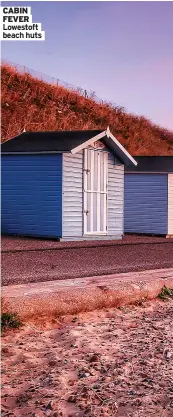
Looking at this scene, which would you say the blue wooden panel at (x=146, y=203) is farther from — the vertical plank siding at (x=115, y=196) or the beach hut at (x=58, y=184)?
the beach hut at (x=58, y=184)

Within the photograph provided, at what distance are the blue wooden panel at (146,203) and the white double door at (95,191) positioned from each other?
4.40 metres

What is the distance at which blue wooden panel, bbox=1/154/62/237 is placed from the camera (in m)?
18.4

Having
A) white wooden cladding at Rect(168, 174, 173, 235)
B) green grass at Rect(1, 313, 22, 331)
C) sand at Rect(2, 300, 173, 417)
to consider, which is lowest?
sand at Rect(2, 300, 173, 417)

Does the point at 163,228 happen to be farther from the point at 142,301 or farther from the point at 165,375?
the point at 165,375

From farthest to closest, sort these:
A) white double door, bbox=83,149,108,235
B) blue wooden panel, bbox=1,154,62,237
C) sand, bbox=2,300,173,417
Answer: white double door, bbox=83,149,108,235, blue wooden panel, bbox=1,154,62,237, sand, bbox=2,300,173,417

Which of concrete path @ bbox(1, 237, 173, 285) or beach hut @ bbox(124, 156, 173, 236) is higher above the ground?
beach hut @ bbox(124, 156, 173, 236)

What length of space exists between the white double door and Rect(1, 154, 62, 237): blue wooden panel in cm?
122

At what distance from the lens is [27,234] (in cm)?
1919

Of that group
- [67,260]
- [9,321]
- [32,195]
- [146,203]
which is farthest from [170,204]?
[9,321]

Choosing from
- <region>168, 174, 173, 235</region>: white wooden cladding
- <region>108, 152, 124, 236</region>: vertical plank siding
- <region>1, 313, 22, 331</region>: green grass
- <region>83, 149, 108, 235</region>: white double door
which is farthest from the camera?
<region>168, 174, 173, 235</region>: white wooden cladding

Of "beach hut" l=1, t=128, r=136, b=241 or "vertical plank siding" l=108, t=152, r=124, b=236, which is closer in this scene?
"beach hut" l=1, t=128, r=136, b=241

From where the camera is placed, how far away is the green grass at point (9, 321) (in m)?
6.19

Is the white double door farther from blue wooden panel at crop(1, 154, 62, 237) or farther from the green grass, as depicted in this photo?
the green grass

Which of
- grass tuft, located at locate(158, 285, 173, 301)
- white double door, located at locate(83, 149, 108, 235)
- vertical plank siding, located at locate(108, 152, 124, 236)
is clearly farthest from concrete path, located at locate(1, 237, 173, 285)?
vertical plank siding, located at locate(108, 152, 124, 236)
